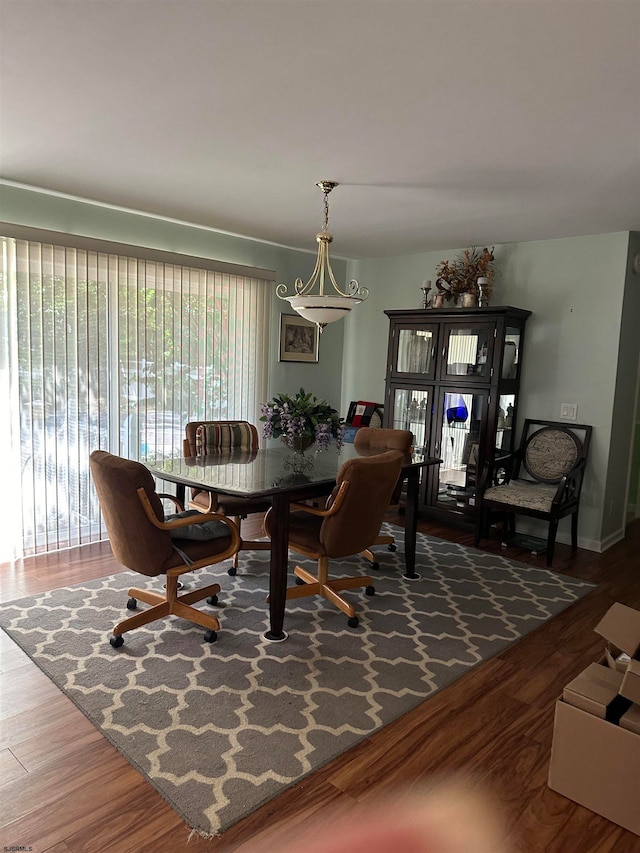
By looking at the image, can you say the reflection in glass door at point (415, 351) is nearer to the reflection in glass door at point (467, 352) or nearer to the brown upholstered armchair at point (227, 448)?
the reflection in glass door at point (467, 352)

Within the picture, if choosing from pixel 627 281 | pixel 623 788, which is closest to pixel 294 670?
pixel 623 788

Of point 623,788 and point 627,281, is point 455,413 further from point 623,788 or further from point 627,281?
point 623,788

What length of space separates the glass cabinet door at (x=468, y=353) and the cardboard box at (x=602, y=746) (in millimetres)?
2992

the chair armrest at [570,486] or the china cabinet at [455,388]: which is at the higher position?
the china cabinet at [455,388]

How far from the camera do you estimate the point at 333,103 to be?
2.27 meters

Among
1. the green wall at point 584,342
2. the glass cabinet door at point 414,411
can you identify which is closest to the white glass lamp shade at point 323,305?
the glass cabinet door at point 414,411

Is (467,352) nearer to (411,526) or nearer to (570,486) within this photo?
(570,486)

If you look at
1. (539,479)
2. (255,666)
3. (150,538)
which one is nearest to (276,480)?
(150,538)

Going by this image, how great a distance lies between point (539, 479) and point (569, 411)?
0.60 m

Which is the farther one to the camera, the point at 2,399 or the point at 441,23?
the point at 2,399

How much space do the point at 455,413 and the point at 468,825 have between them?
11.5ft

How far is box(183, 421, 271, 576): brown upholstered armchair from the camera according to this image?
150 inches

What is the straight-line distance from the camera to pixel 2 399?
12.3ft

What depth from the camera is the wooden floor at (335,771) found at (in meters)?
1.76
